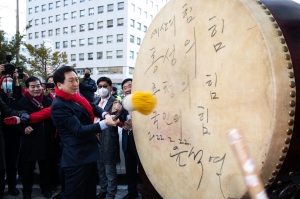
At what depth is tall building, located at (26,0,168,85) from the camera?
37.4m

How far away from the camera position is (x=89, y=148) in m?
2.18

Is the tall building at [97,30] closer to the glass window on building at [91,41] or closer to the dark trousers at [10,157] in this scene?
the glass window on building at [91,41]

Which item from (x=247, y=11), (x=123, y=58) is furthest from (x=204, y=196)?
(x=123, y=58)

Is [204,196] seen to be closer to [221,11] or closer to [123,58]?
[221,11]

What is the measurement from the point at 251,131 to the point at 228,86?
220mm

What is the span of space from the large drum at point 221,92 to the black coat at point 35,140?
2018 mm

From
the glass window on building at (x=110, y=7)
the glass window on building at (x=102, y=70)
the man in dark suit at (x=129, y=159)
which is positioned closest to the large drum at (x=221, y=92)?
the man in dark suit at (x=129, y=159)

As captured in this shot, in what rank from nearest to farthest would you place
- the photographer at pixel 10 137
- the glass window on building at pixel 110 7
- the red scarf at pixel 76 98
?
1. the red scarf at pixel 76 98
2. the photographer at pixel 10 137
3. the glass window on building at pixel 110 7

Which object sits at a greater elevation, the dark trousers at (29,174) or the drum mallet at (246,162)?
the drum mallet at (246,162)

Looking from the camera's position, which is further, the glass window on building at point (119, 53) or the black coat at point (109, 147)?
the glass window on building at point (119, 53)

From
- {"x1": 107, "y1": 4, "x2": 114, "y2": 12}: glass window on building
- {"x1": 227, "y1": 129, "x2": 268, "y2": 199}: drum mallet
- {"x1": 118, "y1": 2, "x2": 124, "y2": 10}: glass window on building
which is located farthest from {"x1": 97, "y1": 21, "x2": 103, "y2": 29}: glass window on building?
{"x1": 227, "y1": 129, "x2": 268, "y2": 199}: drum mallet

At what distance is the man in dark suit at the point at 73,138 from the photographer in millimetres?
2039

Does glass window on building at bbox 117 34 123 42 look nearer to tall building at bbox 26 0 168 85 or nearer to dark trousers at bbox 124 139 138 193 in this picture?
tall building at bbox 26 0 168 85

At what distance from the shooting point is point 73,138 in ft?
6.97
